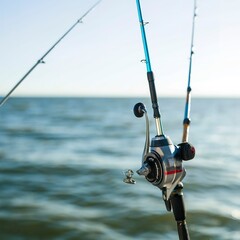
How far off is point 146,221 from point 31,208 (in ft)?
5.64

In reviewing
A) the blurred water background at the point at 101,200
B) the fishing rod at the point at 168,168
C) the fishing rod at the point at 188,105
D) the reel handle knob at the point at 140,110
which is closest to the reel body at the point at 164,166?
the fishing rod at the point at 168,168

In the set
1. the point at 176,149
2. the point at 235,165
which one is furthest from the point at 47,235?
the point at 235,165

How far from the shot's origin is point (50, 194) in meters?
7.48

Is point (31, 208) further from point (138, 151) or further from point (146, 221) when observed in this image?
point (138, 151)

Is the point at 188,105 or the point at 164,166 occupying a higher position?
the point at 188,105

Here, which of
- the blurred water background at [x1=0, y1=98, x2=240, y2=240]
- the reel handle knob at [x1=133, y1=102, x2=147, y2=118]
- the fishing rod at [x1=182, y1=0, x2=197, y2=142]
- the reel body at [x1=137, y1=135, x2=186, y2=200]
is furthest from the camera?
the blurred water background at [x1=0, y1=98, x2=240, y2=240]

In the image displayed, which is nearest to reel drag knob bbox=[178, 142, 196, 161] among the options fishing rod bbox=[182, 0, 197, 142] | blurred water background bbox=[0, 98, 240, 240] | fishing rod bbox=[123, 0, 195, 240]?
fishing rod bbox=[123, 0, 195, 240]

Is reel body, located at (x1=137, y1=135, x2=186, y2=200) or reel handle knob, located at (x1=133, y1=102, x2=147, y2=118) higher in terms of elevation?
reel handle knob, located at (x1=133, y1=102, x2=147, y2=118)

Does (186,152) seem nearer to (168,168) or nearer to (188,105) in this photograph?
(168,168)

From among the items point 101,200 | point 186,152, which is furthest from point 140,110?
point 101,200

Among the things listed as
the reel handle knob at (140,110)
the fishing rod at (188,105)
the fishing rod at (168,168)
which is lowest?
the fishing rod at (168,168)

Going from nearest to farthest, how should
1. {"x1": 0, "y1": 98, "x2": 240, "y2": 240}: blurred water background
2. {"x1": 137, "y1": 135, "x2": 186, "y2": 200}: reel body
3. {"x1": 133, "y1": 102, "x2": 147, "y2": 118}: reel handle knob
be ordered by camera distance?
{"x1": 137, "y1": 135, "x2": 186, "y2": 200}: reel body < {"x1": 133, "y1": 102, "x2": 147, "y2": 118}: reel handle knob < {"x1": 0, "y1": 98, "x2": 240, "y2": 240}: blurred water background

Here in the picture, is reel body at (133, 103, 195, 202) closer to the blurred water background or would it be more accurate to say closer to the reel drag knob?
the reel drag knob

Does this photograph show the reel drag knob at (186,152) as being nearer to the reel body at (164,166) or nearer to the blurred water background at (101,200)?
the reel body at (164,166)
